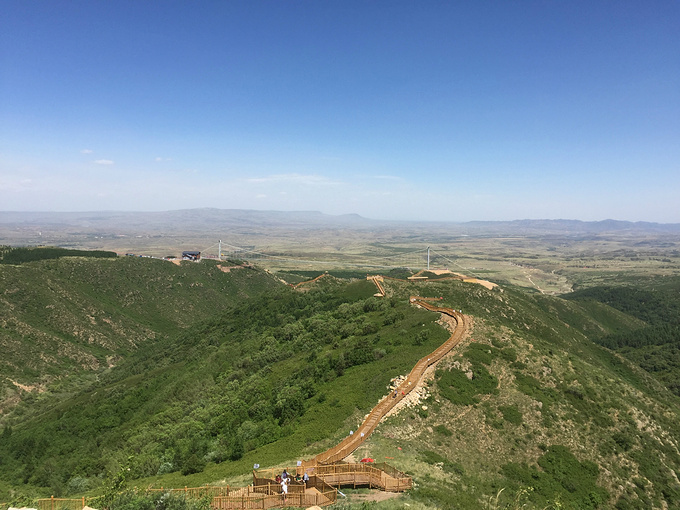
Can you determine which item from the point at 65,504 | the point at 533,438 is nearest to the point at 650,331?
the point at 533,438

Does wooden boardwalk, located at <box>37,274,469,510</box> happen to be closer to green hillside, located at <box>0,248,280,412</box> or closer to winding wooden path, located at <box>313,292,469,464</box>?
winding wooden path, located at <box>313,292,469,464</box>

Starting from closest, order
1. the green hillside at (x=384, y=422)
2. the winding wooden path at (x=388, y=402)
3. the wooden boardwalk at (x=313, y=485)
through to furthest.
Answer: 1. the wooden boardwalk at (x=313, y=485)
2. the winding wooden path at (x=388, y=402)
3. the green hillside at (x=384, y=422)

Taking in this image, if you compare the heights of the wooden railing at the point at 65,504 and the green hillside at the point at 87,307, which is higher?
the wooden railing at the point at 65,504

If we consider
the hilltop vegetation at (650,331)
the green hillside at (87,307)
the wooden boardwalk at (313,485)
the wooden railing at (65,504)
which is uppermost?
the wooden boardwalk at (313,485)

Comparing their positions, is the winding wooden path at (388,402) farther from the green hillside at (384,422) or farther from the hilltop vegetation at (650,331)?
the hilltop vegetation at (650,331)

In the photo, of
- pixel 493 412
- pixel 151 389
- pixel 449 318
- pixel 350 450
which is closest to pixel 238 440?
pixel 350 450

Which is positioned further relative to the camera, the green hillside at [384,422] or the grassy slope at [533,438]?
the green hillside at [384,422]

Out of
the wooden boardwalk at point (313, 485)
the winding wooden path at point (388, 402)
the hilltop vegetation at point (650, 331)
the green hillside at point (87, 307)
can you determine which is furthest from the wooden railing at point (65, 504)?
the hilltop vegetation at point (650, 331)

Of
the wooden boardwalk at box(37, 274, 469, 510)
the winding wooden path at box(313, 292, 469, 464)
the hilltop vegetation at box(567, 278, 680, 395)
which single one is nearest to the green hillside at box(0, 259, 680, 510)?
the winding wooden path at box(313, 292, 469, 464)

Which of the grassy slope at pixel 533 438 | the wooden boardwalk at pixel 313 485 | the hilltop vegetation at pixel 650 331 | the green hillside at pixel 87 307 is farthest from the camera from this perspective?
the hilltop vegetation at pixel 650 331
